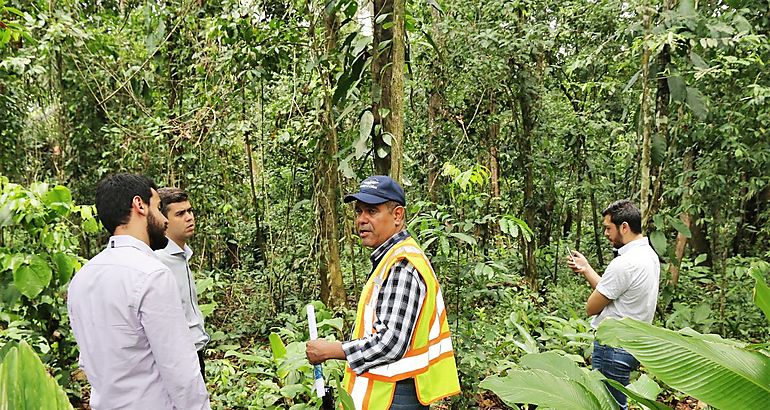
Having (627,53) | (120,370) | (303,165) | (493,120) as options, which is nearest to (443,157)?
(493,120)

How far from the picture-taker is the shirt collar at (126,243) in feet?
6.13

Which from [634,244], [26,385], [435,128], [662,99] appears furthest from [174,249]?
[662,99]

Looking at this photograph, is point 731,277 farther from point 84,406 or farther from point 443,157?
point 84,406

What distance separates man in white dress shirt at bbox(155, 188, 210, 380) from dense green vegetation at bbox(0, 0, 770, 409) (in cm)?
48

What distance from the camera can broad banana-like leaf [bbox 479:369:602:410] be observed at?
1.45m

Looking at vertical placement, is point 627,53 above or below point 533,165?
above

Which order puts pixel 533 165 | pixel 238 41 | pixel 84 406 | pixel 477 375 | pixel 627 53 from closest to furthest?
1. pixel 477 375
2. pixel 84 406
3. pixel 238 41
4. pixel 627 53
5. pixel 533 165

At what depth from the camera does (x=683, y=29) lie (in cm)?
386

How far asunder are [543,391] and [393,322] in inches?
22.9

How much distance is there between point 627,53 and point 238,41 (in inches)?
132

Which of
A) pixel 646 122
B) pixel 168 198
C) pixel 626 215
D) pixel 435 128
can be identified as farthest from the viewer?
pixel 435 128

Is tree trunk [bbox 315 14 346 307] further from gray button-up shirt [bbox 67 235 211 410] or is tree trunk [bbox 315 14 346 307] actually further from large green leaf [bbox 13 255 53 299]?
gray button-up shirt [bbox 67 235 211 410]

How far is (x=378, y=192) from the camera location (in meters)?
2.05

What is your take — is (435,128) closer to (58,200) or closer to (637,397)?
(58,200)
